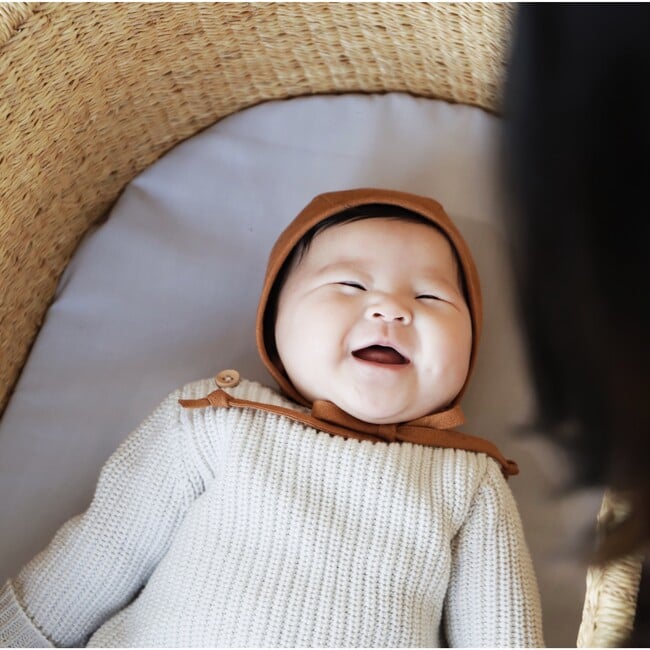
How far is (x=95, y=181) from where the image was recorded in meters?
1.36

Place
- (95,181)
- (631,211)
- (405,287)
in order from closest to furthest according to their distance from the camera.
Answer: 1. (631,211)
2. (405,287)
3. (95,181)

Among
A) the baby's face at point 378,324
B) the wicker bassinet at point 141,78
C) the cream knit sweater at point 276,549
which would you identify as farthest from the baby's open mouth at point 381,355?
the wicker bassinet at point 141,78

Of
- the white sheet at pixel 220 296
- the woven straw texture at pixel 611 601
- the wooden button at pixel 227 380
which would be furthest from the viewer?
the white sheet at pixel 220 296

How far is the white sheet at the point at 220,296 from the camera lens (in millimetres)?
1196

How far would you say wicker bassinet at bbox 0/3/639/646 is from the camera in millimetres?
1148

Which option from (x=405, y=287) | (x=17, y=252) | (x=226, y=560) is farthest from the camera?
(x=17, y=252)

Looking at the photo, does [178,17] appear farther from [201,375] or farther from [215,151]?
[201,375]

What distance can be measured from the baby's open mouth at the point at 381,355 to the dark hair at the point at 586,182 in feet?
2.02

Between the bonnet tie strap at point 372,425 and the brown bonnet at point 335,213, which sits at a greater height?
the brown bonnet at point 335,213

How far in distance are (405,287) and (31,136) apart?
55 centimetres

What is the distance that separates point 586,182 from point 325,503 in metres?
0.67

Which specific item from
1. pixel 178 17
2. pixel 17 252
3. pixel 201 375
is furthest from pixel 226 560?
pixel 178 17

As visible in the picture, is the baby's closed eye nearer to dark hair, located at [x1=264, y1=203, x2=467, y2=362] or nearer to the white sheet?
dark hair, located at [x1=264, y1=203, x2=467, y2=362]

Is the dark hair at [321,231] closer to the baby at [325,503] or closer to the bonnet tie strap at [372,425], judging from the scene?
the baby at [325,503]
